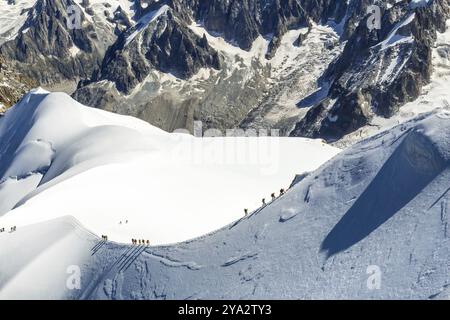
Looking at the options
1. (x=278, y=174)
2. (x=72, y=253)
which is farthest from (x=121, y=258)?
(x=278, y=174)

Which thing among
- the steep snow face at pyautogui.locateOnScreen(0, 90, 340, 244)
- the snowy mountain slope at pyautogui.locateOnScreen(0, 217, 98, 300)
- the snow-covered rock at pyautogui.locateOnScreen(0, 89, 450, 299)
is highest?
the snow-covered rock at pyautogui.locateOnScreen(0, 89, 450, 299)

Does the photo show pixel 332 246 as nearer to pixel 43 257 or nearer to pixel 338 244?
pixel 338 244

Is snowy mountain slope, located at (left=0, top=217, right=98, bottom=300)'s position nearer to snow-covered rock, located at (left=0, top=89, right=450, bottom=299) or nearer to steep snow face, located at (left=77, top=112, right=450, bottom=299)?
snow-covered rock, located at (left=0, top=89, right=450, bottom=299)

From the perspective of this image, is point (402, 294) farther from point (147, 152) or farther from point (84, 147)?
point (84, 147)

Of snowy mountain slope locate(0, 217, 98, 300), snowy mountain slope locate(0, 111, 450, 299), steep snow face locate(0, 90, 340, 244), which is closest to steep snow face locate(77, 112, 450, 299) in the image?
snowy mountain slope locate(0, 111, 450, 299)

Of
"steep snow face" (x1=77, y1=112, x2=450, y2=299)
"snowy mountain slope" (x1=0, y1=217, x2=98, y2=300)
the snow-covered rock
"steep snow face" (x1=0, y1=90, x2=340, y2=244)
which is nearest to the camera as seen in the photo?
Answer: "steep snow face" (x1=77, y1=112, x2=450, y2=299)

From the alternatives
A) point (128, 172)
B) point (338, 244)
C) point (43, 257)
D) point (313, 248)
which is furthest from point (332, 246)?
point (128, 172)

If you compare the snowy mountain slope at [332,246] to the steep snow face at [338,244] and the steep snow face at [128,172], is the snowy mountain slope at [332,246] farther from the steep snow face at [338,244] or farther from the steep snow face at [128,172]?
the steep snow face at [128,172]
